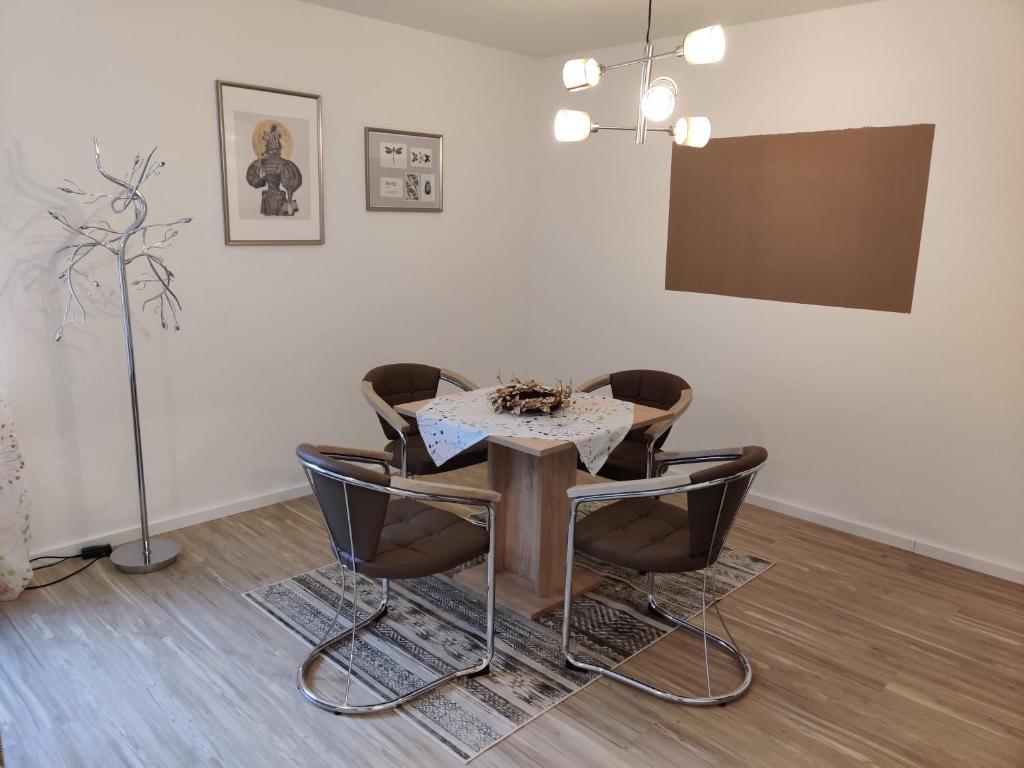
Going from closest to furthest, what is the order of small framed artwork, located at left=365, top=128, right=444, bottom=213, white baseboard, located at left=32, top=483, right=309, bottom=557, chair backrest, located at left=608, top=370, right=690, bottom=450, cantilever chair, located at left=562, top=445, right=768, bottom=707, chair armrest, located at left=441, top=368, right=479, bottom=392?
cantilever chair, located at left=562, top=445, right=768, bottom=707 → white baseboard, located at left=32, top=483, right=309, bottom=557 → chair backrest, located at left=608, top=370, right=690, bottom=450 → chair armrest, located at left=441, top=368, right=479, bottom=392 → small framed artwork, located at left=365, top=128, right=444, bottom=213

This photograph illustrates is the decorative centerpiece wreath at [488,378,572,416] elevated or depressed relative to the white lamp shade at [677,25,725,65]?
depressed

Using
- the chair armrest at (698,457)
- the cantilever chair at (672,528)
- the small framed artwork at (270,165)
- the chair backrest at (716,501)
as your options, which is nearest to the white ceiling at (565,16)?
the small framed artwork at (270,165)

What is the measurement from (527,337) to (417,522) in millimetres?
2877

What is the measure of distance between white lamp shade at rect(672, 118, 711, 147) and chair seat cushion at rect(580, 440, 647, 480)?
1362 millimetres

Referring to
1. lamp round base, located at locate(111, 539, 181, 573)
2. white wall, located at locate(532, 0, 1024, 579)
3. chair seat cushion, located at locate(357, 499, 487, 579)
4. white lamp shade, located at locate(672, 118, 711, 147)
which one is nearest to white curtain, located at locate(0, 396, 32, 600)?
lamp round base, located at locate(111, 539, 181, 573)

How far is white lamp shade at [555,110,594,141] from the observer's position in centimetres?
275

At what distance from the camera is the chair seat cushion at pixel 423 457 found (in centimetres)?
342

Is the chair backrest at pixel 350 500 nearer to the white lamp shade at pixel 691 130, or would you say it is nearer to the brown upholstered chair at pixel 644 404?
the brown upholstered chair at pixel 644 404

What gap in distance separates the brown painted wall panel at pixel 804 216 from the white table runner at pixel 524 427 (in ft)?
4.54

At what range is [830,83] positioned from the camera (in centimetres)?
377

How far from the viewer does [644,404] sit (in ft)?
12.9

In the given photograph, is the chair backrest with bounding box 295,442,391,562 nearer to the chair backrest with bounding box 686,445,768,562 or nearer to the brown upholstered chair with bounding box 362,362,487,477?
the brown upholstered chair with bounding box 362,362,487,477

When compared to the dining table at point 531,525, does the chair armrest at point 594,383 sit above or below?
above

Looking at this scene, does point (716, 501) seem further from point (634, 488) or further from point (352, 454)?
point (352, 454)
